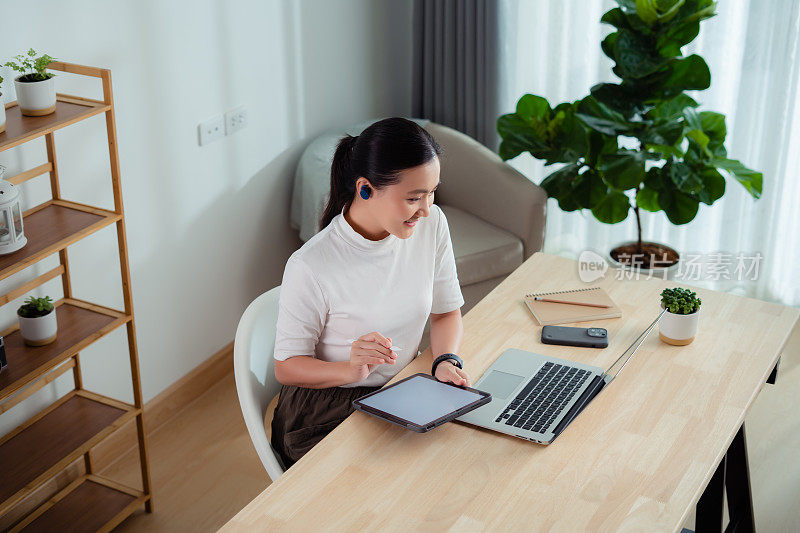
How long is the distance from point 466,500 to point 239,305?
1.95 meters

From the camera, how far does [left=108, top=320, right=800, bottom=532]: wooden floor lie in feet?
8.64

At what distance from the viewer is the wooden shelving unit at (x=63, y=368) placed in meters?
2.12

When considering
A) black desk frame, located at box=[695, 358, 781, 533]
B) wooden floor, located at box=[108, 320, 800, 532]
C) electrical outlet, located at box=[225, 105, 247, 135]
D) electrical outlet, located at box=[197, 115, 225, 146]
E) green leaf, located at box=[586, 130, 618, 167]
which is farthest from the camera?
green leaf, located at box=[586, 130, 618, 167]

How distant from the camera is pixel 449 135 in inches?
145

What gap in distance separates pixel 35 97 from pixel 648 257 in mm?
2359

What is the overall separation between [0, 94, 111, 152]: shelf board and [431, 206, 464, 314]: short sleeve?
86cm

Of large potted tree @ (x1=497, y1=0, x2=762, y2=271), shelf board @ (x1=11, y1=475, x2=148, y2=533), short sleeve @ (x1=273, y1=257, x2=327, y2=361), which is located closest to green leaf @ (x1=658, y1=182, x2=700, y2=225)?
large potted tree @ (x1=497, y1=0, x2=762, y2=271)

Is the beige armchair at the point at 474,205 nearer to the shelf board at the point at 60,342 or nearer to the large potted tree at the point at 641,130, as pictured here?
the large potted tree at the point at 641,130

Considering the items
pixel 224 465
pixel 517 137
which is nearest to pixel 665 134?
pixel 517 137

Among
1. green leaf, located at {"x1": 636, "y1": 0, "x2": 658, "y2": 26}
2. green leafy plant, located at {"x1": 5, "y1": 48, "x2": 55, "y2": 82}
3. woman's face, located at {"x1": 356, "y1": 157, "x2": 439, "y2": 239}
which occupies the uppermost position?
green leaf, located at {"x1": 636, "y1": 0, "x2": 658, "y2": 26}

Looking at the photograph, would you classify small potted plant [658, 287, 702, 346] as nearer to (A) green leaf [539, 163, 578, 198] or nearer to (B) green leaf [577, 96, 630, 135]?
(B) green leaf [577, 96, 630, 135]

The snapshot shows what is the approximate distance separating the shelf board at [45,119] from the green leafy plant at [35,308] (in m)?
0.47

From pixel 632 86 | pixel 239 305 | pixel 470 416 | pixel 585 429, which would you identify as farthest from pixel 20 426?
pixel 632 86

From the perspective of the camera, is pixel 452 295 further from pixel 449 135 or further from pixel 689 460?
pixel 449 135
